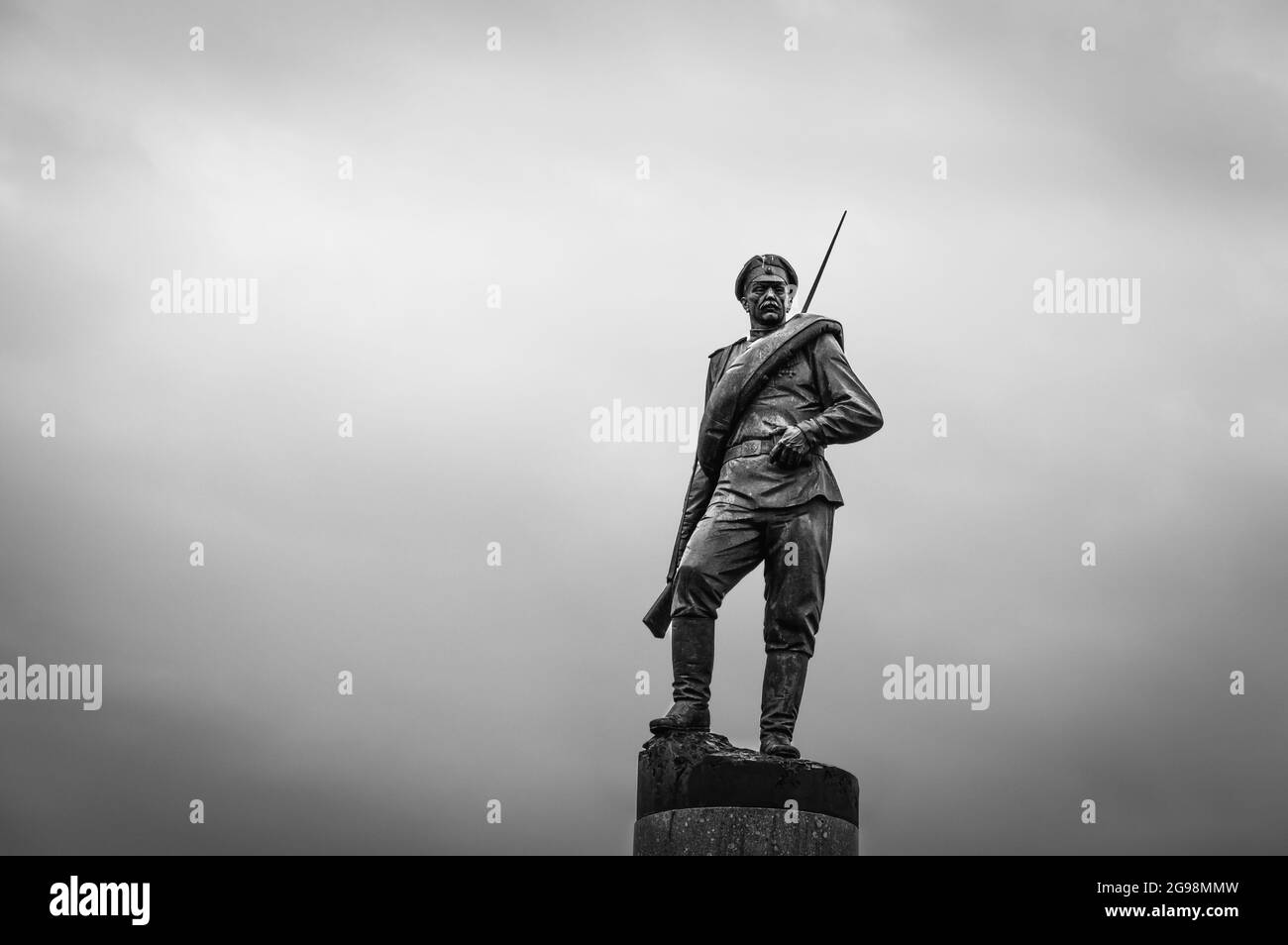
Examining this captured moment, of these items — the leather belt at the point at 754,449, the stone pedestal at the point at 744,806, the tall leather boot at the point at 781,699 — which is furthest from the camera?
the leather belt at the point at 754,449

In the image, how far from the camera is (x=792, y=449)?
1286 centimetres

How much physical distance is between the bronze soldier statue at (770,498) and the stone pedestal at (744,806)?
408 mm

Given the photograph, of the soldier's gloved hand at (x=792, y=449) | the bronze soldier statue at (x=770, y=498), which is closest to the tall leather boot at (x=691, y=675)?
the bronze soldier statue at (x=770, y=498)

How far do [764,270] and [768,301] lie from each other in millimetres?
267

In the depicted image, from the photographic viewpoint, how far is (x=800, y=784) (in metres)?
11.9

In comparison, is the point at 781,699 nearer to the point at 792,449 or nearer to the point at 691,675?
the point at 691,675

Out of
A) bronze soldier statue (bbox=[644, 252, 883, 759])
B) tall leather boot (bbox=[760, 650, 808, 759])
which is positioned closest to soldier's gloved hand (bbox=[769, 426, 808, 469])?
bronze soldier statue (bbox=[644, 252, 883, 759])

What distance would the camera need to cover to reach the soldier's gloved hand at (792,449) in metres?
12.9

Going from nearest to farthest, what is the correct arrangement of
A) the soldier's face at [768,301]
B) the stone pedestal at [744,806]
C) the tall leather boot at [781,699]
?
the stone pedestal at [744,806] → the tall leather boot at [781,699] → the soldier's face at [768,301]

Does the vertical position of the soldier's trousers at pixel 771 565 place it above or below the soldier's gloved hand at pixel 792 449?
below

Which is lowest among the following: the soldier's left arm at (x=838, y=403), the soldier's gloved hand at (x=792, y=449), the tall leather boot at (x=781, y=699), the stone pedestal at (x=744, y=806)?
the stone pedestal at (x=744, y=806)

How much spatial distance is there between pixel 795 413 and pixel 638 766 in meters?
3.13

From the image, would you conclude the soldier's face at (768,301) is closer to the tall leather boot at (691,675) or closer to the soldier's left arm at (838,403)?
the soldier's left arm at (838,403)
